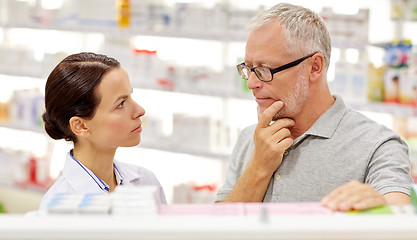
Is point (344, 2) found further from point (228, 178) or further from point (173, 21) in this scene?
point (228, 178)

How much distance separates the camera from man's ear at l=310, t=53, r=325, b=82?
201cm

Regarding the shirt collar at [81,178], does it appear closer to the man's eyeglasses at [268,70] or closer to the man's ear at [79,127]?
the man's ear at [79,127]

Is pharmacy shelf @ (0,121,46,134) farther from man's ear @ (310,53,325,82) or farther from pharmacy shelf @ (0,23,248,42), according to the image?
man's ear @ (310,53,325,82)

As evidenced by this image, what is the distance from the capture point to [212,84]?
4.32 metres

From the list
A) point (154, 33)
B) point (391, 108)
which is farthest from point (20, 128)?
point (391, 108)

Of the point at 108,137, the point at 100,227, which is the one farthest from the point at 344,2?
the point at 100,227

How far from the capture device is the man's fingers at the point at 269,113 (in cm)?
200

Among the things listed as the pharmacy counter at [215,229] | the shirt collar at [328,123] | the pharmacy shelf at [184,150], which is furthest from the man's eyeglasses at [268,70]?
the pharmacy shelf at [184,150]

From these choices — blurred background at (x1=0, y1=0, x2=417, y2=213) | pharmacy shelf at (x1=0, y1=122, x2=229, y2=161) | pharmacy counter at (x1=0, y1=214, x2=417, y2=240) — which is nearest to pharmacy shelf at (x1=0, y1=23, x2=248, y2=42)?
blurred background at (x1=0, y1=0, x2=417, y2=213)

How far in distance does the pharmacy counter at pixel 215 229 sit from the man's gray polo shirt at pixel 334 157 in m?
0.94

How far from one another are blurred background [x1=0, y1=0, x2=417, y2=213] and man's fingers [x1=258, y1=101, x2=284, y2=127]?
1.88 meters

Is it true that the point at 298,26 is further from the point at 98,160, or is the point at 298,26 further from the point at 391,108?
the point at 391,108

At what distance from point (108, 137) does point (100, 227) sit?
1147 millimetres

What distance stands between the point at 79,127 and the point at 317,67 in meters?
0.91
